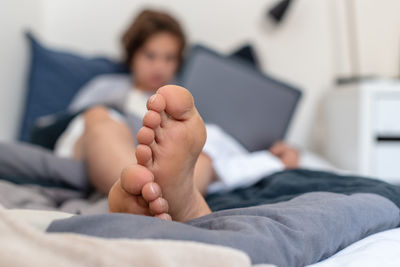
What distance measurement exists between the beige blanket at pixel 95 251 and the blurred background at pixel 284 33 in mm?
1560

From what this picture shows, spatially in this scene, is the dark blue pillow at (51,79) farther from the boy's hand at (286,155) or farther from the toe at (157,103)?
the toe at (157,103)

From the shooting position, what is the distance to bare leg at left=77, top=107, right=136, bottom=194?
793 mm

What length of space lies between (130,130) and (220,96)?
1.37 feet

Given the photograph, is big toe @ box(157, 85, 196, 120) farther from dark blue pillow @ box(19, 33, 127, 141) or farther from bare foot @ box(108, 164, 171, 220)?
dark blue pillow @ box(19, 33, 127, 141)

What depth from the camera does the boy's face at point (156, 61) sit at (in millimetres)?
1516

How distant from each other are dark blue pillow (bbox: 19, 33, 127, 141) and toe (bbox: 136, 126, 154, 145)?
112 centimetres

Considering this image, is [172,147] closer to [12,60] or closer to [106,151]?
[106,151]

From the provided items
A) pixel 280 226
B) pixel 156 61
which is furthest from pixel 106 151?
pixel 156 61

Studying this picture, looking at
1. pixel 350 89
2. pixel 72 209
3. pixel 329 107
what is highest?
pixel 350 89

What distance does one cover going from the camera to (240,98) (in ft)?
4.36

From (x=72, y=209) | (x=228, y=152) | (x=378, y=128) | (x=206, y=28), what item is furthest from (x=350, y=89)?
(x=72, y=209)

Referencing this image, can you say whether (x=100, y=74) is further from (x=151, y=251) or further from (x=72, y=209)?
(x=151, y=251)

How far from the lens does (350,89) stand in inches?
57.6

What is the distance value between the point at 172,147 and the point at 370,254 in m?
0.28
